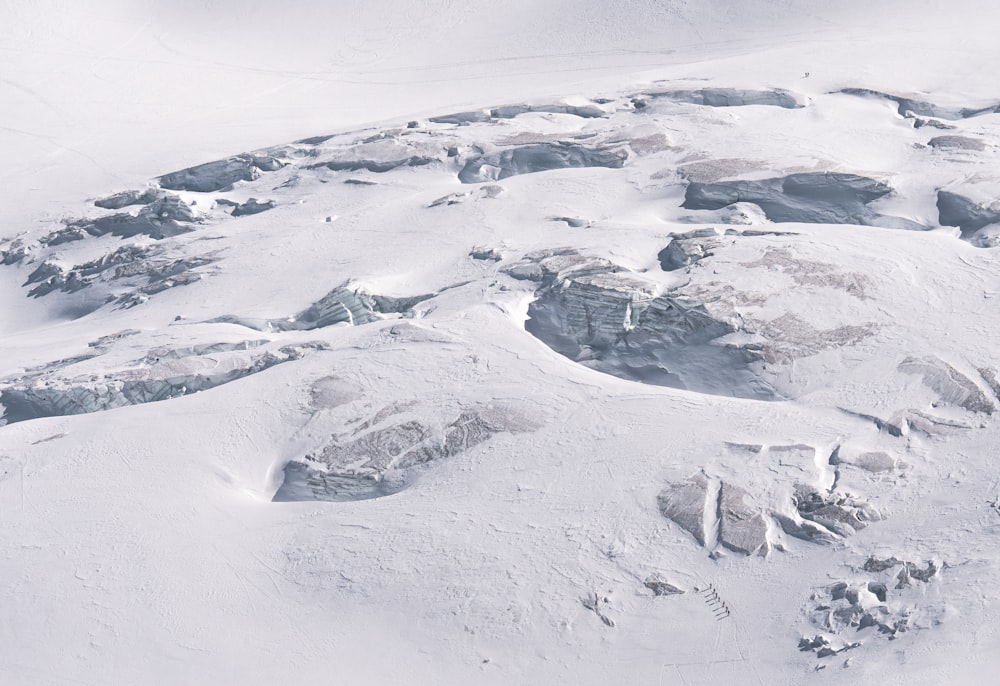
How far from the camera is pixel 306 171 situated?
26.9 meters

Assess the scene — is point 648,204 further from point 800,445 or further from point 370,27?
point 370,27

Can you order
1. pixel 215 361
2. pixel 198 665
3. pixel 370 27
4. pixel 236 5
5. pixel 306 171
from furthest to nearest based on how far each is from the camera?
pixel 236 5 → pixel 370 27 → pixel 306 171 → pixel 215 361 → pixel 198 665

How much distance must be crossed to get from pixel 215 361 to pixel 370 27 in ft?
112

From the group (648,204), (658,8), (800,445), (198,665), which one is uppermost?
(658,8)

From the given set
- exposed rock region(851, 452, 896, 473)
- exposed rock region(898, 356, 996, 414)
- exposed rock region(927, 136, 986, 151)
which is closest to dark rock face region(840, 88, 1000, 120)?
exposed rock region(927, 136, 986, 151)

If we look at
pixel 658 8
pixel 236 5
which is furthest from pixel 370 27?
pixel 658 8

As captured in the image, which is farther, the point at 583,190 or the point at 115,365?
the point at 583,190

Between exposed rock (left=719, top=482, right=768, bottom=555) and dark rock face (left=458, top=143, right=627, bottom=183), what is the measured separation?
13.3 metres

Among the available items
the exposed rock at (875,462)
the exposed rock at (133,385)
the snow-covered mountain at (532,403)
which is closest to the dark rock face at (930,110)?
the snow-covered mountain at (532,403)

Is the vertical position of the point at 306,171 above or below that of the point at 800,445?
above

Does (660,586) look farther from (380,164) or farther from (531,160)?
(380,164)

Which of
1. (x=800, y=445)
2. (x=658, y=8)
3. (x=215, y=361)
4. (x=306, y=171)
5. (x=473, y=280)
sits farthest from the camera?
(x=658, y=8)

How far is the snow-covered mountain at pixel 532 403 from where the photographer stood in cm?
1144

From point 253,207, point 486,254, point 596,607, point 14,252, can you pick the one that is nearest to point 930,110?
point 486,254
